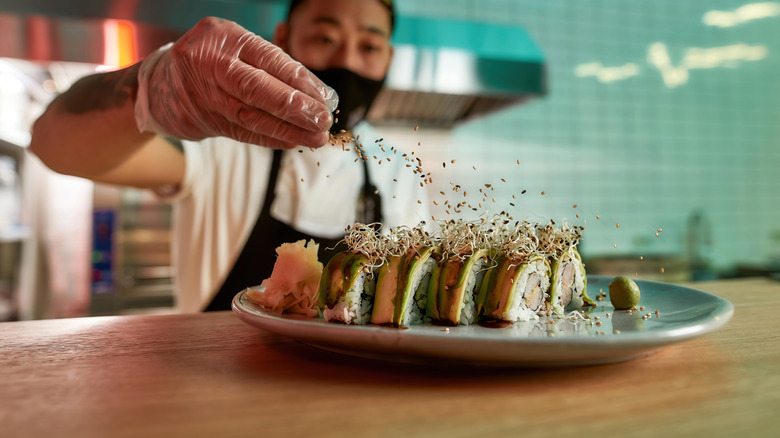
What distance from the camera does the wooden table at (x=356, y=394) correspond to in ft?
1.51

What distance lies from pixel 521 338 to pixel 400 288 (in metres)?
0.25

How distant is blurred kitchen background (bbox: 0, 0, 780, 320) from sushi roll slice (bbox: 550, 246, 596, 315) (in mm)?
2259

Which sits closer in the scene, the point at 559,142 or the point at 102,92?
the point at 102,92

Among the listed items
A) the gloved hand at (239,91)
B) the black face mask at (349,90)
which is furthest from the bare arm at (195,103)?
the black face mask at (349,90)

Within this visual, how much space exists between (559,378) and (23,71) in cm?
379

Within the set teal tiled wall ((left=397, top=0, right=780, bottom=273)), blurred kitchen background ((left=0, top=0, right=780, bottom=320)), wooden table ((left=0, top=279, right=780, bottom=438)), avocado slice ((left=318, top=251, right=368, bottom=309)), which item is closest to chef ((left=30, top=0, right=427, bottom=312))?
avocado slice ((left=318, top=251, right=368, bottom=309))

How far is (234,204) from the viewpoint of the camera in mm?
2104

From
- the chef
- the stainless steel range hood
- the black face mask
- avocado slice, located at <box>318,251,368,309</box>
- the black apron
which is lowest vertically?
the black apron

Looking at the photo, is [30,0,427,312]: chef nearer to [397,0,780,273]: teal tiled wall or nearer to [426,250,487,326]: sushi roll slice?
[426,250,487,326]: sushi roll slice

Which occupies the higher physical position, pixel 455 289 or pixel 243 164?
pixel 243 164

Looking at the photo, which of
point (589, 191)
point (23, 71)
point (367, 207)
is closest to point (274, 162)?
point (367, 207)

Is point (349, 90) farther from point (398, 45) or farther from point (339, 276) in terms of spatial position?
point (339, 276)

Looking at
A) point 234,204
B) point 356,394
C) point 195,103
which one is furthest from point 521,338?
point 234,204

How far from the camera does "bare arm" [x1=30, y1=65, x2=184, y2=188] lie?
1.34 metres
